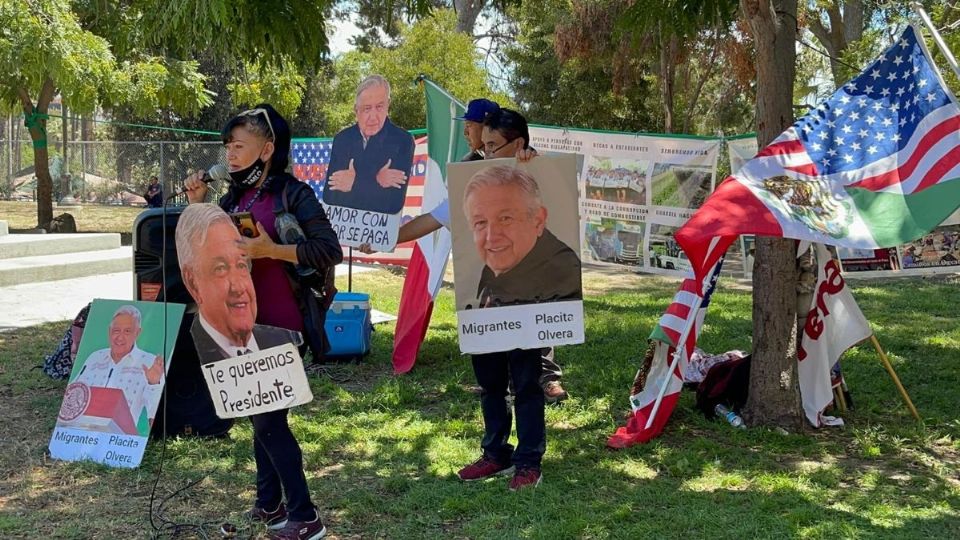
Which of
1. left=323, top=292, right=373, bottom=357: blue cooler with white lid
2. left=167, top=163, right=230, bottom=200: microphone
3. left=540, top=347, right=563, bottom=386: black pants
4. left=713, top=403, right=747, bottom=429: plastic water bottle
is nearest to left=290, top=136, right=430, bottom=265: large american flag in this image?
left=323, top=292, right=373, bottom=357: blue cooler with white lid

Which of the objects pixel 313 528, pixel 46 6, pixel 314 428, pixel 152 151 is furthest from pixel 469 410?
pixel 152 151

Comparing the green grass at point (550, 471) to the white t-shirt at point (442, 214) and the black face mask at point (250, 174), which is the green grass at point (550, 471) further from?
the black face mask at point (250, 174)

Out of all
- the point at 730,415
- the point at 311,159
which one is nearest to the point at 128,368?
the point at 730,415

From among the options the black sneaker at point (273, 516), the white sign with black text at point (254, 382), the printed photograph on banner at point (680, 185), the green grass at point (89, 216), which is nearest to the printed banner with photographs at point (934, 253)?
the printed photograph on banner at point (680, 185)

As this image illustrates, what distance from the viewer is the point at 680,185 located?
11.3m

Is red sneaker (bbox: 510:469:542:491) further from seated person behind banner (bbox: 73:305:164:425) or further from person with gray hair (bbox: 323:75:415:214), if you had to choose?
person with gray hair (bbox: 323:75:415:214)

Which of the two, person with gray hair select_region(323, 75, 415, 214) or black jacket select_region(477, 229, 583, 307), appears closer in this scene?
black jacket select_region(477, 229, 583, 307)

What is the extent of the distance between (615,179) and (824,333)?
6.14 meters

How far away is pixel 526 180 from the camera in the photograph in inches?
180

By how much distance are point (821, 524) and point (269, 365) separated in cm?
240

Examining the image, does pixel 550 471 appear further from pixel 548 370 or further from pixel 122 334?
pixel 122 334

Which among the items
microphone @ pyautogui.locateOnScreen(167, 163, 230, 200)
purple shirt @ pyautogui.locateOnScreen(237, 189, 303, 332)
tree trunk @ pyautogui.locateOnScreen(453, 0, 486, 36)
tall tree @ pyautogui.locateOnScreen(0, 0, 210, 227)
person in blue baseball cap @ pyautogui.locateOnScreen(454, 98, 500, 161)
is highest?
tree trunk @ pyautogui.locateOnScreen(453, 0, 486, 36)

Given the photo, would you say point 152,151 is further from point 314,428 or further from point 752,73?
point 314,428

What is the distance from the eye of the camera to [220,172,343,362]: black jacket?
3760 mm
